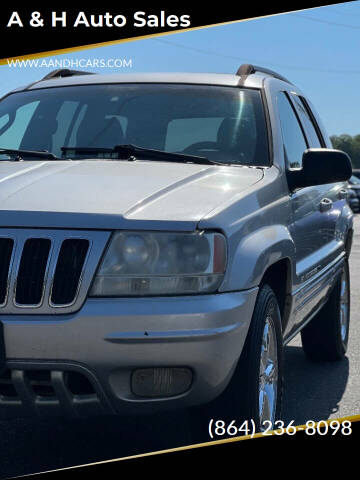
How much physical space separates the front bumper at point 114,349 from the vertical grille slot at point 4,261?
98mm

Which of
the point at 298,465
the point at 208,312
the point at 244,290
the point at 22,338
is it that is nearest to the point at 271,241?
the point at 244,290

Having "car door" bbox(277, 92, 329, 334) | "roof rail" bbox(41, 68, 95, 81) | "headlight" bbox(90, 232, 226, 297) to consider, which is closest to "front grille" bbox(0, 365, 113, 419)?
"headlight" bbox(90, 232, 226, 297)

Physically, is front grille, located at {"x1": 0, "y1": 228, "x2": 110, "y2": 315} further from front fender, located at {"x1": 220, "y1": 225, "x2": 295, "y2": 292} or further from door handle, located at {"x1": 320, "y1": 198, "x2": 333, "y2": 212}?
door handle, located at {"x1": 320, "y1": 198, "x2": 333, "y2": 212}

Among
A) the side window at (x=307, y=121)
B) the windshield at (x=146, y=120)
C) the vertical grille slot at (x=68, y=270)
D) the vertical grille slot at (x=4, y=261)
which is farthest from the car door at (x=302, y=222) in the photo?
the vertical grille slot at (x=4, y=261)

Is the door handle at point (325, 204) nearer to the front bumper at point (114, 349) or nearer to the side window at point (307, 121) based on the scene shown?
the side window at point (307, 121)

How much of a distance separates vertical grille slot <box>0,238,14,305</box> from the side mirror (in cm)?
177

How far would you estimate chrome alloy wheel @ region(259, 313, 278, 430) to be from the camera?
3.96 m

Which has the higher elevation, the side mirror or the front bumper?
the side mirror

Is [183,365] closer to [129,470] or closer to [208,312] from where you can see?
[208,312]

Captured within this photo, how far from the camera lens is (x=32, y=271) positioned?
335 centimetres

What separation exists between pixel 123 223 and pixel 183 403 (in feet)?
2.39

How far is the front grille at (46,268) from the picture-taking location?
3.31m

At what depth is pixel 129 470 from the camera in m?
3.74

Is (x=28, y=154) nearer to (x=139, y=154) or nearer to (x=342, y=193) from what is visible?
(x=139, y=154)
